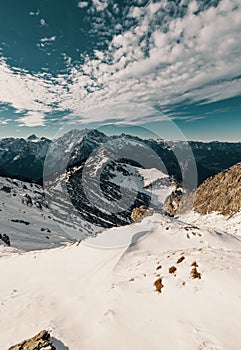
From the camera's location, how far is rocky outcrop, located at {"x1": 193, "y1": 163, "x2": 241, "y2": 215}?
5496cm

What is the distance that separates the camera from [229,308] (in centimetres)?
943

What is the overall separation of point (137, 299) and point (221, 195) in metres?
56.4

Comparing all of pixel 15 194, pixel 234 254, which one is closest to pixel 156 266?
pixel 234 254

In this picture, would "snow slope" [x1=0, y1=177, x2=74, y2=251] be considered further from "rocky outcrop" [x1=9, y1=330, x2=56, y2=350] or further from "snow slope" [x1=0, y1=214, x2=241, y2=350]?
"rocky outcrop" [x1=9, y1=330, x2=56, y2=350]

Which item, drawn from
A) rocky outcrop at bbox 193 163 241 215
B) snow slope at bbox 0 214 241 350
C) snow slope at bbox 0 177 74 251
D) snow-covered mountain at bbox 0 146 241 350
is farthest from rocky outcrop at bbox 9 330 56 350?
rocky outcrop at bbox 193 163 241 215

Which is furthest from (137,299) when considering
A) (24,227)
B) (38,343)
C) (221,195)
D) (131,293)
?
(221,195)

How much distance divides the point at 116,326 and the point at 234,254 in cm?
775

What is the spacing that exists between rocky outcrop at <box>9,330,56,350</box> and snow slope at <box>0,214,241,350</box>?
1.61 feet

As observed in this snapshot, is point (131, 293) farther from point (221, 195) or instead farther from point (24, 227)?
point (221, 195)

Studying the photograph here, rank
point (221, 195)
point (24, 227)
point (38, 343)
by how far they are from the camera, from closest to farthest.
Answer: point (38, 343) → point (24, 227) → point (221, 195)

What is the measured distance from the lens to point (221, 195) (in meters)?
62.1

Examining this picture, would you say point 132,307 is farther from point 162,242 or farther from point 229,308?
point 162,242

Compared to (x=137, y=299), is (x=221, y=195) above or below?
below

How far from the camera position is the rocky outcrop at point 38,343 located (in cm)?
968
